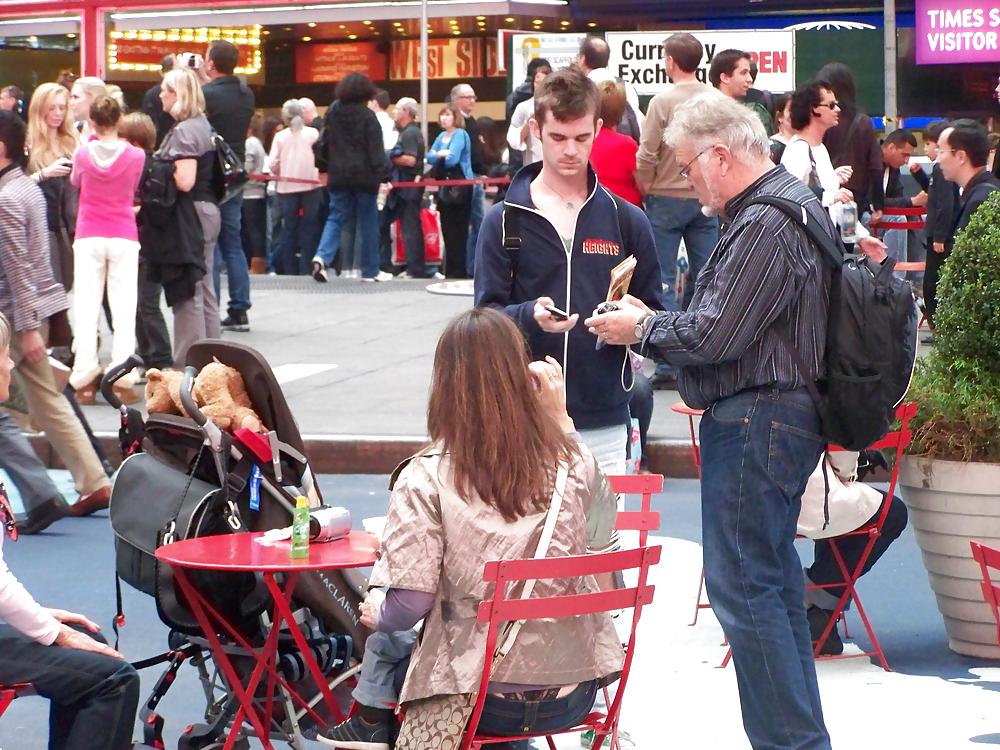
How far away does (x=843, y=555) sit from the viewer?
5797 mm

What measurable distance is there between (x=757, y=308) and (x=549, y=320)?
924 mm

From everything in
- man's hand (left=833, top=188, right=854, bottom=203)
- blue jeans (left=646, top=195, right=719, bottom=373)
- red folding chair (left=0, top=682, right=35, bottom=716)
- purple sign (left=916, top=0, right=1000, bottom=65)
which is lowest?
red folding chair (left=0, top=682, right=35, bottom=716)

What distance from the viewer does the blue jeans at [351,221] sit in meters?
15.8

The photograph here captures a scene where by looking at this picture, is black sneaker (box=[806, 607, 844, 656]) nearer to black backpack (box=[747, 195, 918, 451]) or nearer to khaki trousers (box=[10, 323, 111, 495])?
black backpack (box=[747, 195, 918, 451])

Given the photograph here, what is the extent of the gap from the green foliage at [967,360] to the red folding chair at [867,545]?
136mm

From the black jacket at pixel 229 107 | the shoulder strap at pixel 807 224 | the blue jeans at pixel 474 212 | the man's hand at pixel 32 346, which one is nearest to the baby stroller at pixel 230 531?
the shoulder strap at pixel 807 224

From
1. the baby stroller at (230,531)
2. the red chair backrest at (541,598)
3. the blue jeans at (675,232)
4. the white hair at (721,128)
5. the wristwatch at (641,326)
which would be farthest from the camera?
the blue jeans at (675,232)

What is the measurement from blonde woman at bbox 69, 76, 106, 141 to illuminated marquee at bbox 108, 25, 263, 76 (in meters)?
11.3

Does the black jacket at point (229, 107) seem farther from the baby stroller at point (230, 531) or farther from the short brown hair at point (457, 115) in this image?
the baby stroller at point (230, 531)

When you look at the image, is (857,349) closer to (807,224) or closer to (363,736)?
(807,224)

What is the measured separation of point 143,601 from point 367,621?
3.21 metres

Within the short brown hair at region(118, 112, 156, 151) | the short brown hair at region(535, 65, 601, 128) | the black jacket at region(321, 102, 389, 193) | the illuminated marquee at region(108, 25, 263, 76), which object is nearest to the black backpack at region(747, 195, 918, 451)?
the short brown hair at region(535, 65, 601, 128)

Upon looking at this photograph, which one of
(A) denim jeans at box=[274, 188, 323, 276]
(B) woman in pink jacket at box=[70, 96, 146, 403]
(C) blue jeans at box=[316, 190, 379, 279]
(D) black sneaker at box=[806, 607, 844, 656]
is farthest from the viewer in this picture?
(A) denim jeans at box=[274, 188, 323, 276]

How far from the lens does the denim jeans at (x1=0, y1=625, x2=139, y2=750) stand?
405cm
